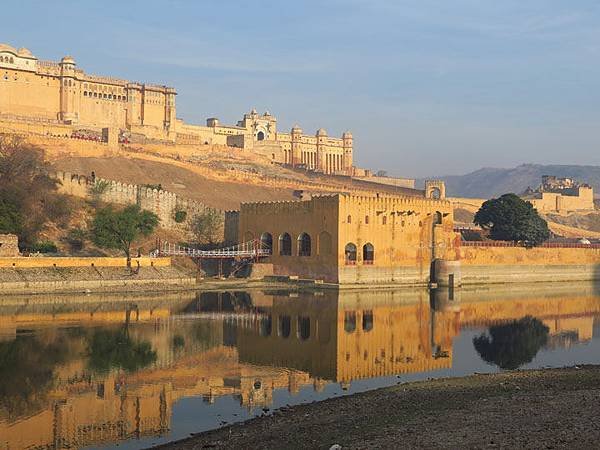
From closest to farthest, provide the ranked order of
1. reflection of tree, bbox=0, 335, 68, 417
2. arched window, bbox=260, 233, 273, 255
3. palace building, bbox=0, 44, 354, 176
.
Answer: reflection of tree, bbox=0, 335, 68, 417 < arched window, bbox=260, 233, 273, 255 < palace building, bbox=0, 44, 354, 176

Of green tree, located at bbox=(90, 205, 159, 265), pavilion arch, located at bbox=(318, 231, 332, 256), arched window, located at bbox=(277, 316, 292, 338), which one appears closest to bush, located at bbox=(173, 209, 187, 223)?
green tree, located at bbox=(90, 205, 159, 265)

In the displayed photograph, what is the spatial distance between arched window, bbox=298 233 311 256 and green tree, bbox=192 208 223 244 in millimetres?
6413

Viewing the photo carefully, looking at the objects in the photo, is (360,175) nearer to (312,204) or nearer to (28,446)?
(312,204)

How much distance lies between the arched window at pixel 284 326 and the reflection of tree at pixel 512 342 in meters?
5.52

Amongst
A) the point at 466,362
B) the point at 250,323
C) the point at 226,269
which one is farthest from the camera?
the point at 226,269

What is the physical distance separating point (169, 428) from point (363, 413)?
128 inches

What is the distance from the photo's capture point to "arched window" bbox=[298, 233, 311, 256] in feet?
132

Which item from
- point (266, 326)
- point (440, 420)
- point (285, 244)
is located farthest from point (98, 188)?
point (440, 420)

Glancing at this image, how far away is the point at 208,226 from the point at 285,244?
18.4 ft

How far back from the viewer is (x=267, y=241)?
4253 cm

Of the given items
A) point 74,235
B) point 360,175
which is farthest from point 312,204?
point 360,175

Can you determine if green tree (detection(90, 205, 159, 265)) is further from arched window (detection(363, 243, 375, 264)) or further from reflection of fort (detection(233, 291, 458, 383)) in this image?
arched window (detection(363, 243, 375, 264))

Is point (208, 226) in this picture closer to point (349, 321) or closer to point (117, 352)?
point (349, 321)

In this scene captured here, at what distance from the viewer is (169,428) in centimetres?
1345
